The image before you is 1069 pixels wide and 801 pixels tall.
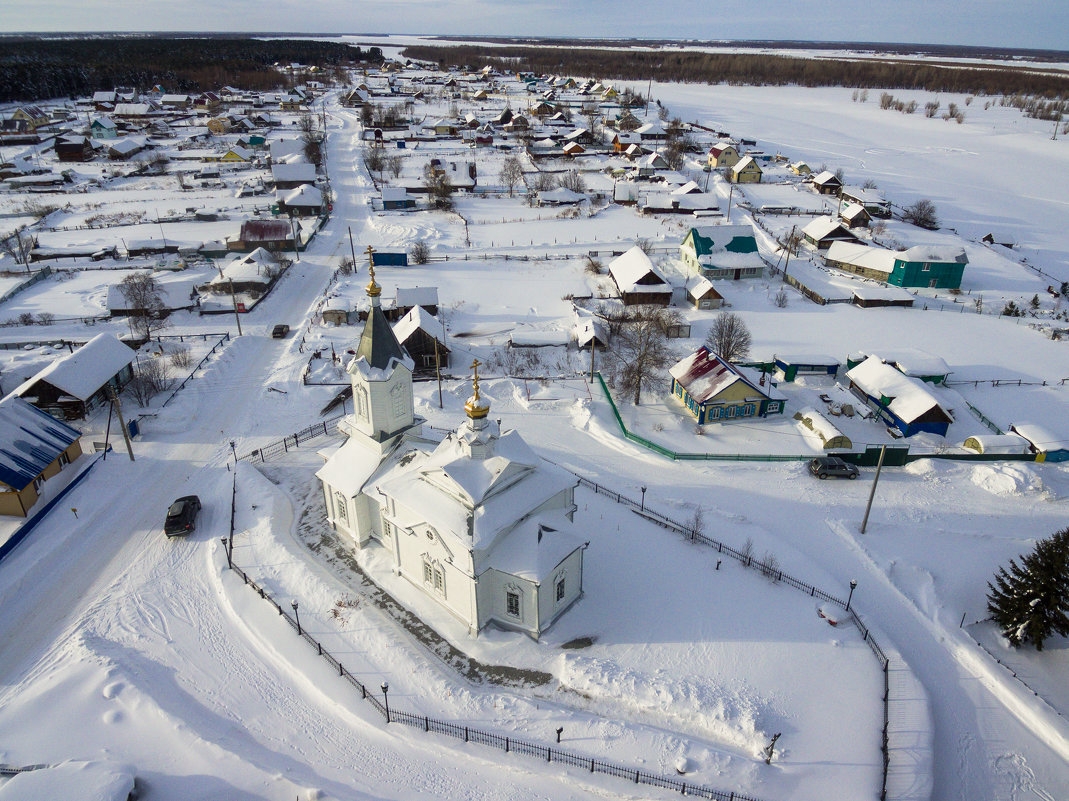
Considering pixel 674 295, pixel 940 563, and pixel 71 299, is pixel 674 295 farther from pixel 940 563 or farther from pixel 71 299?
pixel 71 299

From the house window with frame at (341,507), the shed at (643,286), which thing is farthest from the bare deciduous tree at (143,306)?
the shed at (643,286)

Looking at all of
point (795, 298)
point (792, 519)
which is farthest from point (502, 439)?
point (795, 298)

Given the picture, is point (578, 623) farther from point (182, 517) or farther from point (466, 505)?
point (182, 517)

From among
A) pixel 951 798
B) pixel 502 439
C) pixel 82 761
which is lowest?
pixel 951 798

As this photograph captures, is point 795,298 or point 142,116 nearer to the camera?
point 795,298

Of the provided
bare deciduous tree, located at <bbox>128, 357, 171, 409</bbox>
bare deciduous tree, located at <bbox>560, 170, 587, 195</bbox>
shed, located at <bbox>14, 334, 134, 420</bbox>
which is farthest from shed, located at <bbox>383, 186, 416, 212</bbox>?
shed, located at <bbox>14, 334, 134, 420</bbox>

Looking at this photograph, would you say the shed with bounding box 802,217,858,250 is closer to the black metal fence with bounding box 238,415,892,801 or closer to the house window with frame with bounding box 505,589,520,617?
the black metal fence with bounding box 238,415,892,801
